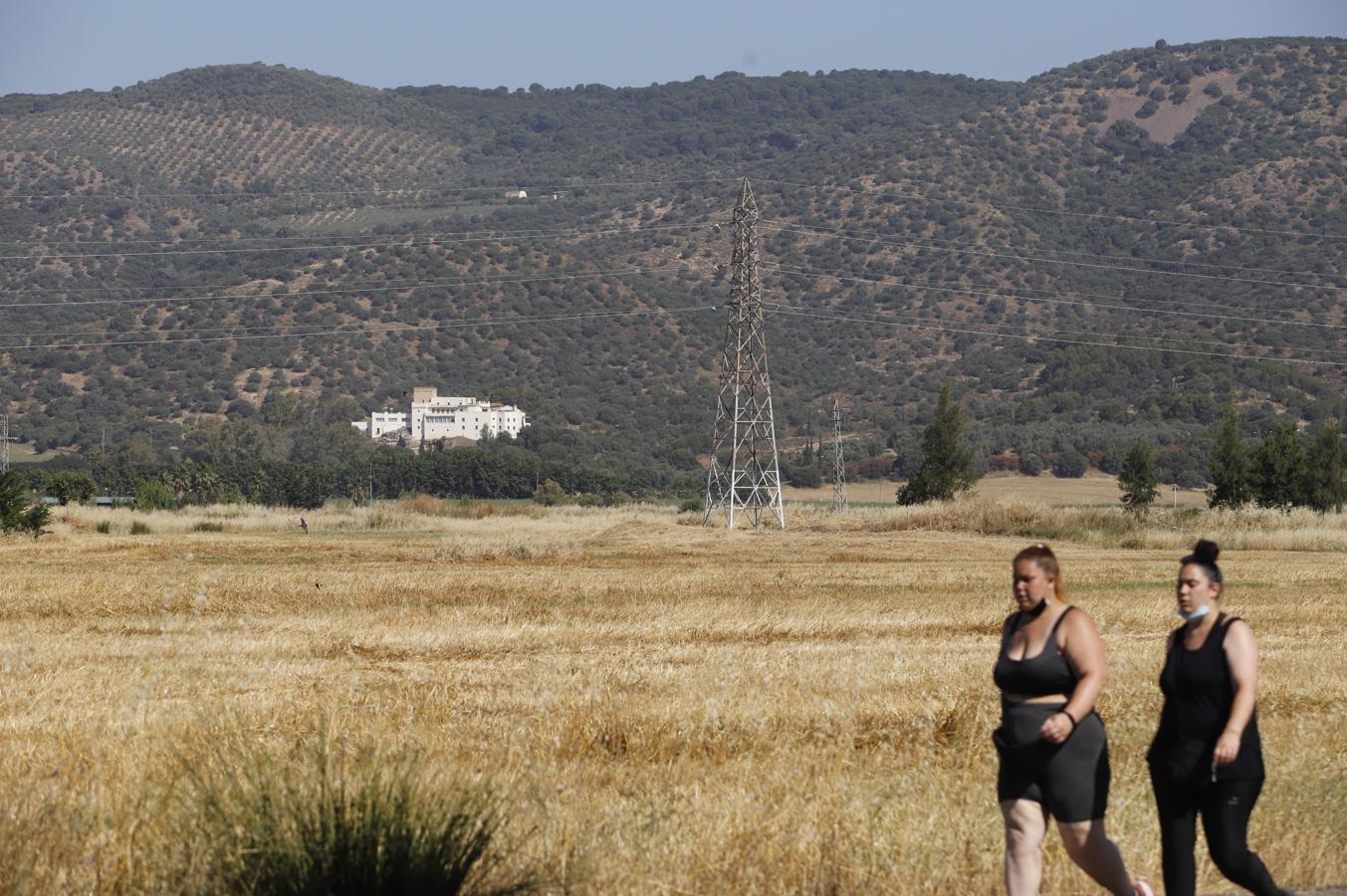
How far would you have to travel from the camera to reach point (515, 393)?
148 m

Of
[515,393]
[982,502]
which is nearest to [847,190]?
[515,393]

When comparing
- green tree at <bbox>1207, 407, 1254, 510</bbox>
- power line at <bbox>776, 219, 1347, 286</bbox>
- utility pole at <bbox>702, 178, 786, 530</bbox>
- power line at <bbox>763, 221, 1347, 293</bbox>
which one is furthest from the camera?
power line at <bbox>776, 219, 1347, 286</bbox>

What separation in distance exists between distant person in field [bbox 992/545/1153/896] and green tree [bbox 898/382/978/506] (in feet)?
196

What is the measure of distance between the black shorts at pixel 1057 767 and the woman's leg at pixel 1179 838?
384 millimetres

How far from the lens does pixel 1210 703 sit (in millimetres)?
8156

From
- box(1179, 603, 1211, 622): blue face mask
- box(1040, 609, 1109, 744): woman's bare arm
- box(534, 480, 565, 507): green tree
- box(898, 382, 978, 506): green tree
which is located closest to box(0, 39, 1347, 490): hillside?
box(534, 480, 565, 507): green tree

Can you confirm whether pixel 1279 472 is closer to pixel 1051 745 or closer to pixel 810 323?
pixel 1051 745

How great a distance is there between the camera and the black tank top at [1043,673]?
8.02 m

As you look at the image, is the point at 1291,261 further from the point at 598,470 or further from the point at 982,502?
the point at 982,502

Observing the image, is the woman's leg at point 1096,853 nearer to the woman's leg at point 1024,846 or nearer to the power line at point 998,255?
the woman's leg at point 1024,846

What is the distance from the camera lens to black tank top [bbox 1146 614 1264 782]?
8109 mm

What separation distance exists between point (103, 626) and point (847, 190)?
18366 cm

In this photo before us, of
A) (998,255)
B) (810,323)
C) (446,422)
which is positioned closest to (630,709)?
(446,422)

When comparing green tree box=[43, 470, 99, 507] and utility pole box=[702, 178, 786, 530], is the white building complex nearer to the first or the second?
green tree box=[43, 470, 99, 507]
